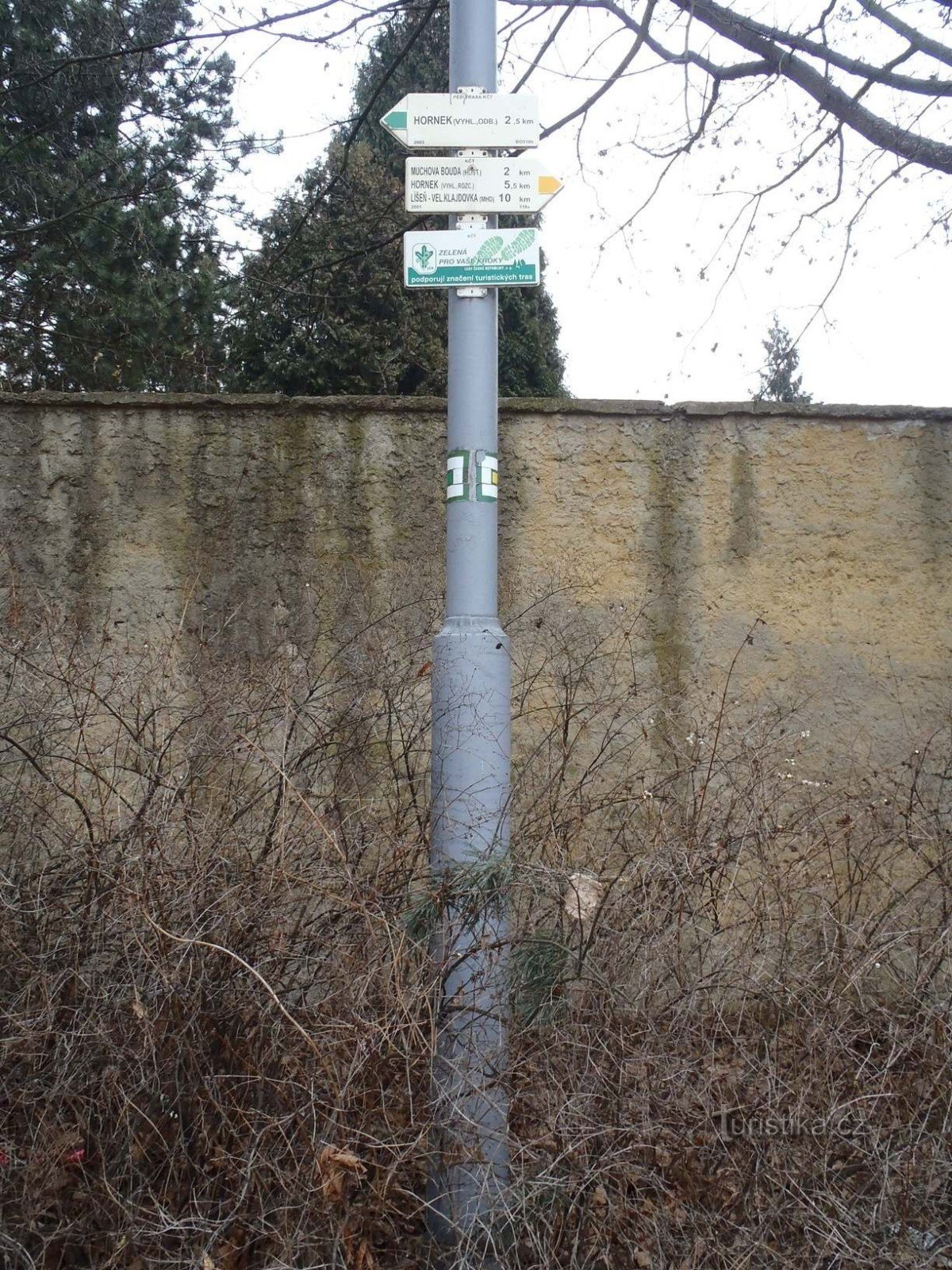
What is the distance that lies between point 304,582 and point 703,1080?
255cm

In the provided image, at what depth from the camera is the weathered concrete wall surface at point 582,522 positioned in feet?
14.6

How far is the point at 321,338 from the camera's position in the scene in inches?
445

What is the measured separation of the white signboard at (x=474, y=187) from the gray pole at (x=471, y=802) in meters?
0.24

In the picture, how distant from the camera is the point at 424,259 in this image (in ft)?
10.4

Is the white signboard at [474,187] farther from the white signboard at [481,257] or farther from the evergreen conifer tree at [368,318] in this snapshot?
the evergreen conifer tree at [368,318]

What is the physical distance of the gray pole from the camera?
262 centimetres

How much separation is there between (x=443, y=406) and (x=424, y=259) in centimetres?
130

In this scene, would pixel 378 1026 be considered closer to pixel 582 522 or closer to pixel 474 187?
pixel 474 187

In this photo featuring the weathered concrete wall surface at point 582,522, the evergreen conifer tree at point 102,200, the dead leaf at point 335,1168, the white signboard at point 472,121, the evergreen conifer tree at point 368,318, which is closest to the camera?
the dead leaf at point 335,1168

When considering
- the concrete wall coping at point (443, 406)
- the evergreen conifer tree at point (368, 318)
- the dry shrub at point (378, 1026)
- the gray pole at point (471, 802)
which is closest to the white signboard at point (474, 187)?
the gray pole at point (471, 802)

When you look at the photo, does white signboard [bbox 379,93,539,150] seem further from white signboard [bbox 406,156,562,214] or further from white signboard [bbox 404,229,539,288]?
white signboard [bbox 404,229,539,288]

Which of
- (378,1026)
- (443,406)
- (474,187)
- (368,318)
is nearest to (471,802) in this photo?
(378,1026)

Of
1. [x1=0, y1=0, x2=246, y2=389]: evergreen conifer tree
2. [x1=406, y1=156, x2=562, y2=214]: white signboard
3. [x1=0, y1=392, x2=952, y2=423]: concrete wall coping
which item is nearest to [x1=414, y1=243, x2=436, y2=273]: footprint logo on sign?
[x1=406, y1=156, x2=562, y2=214]: white signboard

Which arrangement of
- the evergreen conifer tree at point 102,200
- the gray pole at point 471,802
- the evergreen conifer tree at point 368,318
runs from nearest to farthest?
the gray pole at point 471,802
the evergreen conifer tree at point 102,200
the evergreen conifer tree at point 368,318
